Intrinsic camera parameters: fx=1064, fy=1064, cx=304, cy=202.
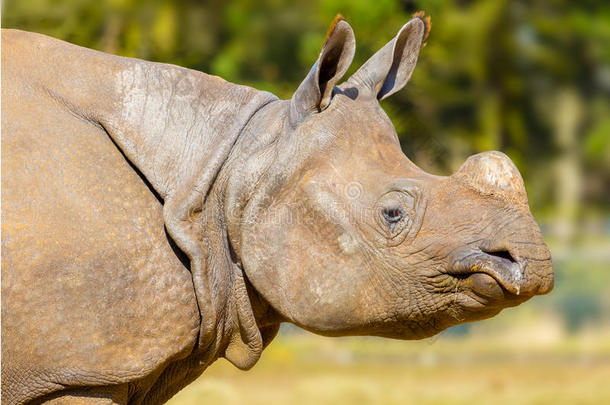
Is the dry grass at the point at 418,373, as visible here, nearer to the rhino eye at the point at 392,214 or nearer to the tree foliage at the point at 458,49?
the tree foliage at the point at 458,49

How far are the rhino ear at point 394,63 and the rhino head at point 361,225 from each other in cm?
26

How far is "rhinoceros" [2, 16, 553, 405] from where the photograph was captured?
14.0 feet

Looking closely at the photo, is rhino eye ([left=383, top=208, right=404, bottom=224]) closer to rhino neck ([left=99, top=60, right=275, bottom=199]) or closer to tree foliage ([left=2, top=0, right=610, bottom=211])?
rhino neck ([left=99, top=60, right=275, bottom=199])

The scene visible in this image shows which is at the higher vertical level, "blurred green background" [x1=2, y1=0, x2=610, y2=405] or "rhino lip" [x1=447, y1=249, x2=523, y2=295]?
"rhino lip" [x1=447, y1=249, x2=523, y2=295]

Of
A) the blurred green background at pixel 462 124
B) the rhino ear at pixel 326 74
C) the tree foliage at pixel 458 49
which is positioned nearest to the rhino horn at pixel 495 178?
the rhino ear at pixel 326 74

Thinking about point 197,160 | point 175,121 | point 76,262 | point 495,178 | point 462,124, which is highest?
point 495,178

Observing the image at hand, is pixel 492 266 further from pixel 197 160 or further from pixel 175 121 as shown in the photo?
pixel 175 121

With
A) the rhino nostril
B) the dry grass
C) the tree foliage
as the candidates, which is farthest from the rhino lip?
the tree foliage

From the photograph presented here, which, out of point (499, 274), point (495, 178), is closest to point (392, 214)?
point (495, 178)

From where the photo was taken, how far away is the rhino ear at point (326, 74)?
15.4ft

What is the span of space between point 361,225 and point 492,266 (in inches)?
24.8

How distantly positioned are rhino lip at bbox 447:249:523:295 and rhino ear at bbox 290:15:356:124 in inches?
37.7

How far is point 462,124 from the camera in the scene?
103 feet

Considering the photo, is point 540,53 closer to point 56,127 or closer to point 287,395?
point 287,395
